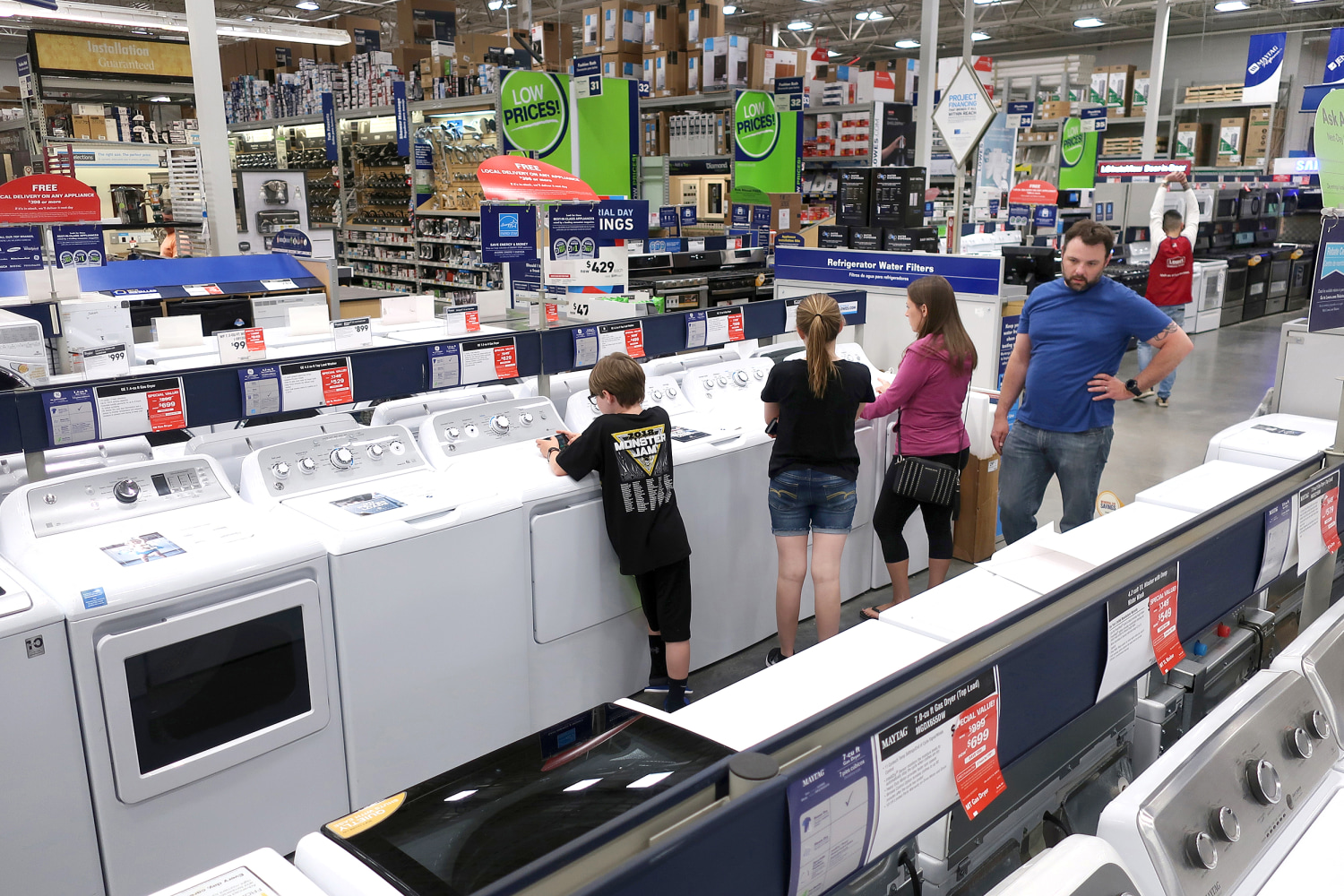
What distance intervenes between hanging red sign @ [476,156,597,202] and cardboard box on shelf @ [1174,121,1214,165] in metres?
15.0

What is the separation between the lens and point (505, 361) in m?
3.75

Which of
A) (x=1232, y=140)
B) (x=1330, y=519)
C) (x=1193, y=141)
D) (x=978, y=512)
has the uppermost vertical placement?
(x=1232, y=140)

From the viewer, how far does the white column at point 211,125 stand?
7730 millimetres

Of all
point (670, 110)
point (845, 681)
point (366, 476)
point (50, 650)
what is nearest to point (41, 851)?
point (50, 650)

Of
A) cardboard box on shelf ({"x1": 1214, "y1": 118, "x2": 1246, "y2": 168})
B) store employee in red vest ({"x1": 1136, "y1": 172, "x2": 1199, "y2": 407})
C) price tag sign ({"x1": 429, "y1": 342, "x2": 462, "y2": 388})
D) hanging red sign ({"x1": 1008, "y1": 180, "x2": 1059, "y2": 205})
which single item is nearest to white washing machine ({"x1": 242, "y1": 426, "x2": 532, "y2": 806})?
price tag sign ({"x1": 429, "y1": 342, "x2": 462, "y2": 388})

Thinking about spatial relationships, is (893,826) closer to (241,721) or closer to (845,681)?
(845,681)

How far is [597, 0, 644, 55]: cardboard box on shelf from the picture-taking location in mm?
11359

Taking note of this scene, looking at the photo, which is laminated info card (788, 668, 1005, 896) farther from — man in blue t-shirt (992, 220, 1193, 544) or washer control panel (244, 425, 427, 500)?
man in blue t-shirt (992, 220, 1193, 544)

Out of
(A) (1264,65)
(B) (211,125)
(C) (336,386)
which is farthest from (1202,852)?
(A) (1264,65)

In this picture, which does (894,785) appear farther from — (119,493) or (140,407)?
(140,407)

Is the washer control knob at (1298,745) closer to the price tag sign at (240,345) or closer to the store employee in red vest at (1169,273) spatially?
the price tag sign at (240,345)

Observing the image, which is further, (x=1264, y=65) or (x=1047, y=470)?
(x=1264, y=65)

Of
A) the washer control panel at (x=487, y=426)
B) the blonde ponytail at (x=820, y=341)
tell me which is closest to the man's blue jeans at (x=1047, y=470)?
the blonde ponytail at (x=820, y=341)

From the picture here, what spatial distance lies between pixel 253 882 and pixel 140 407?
7.57ft
